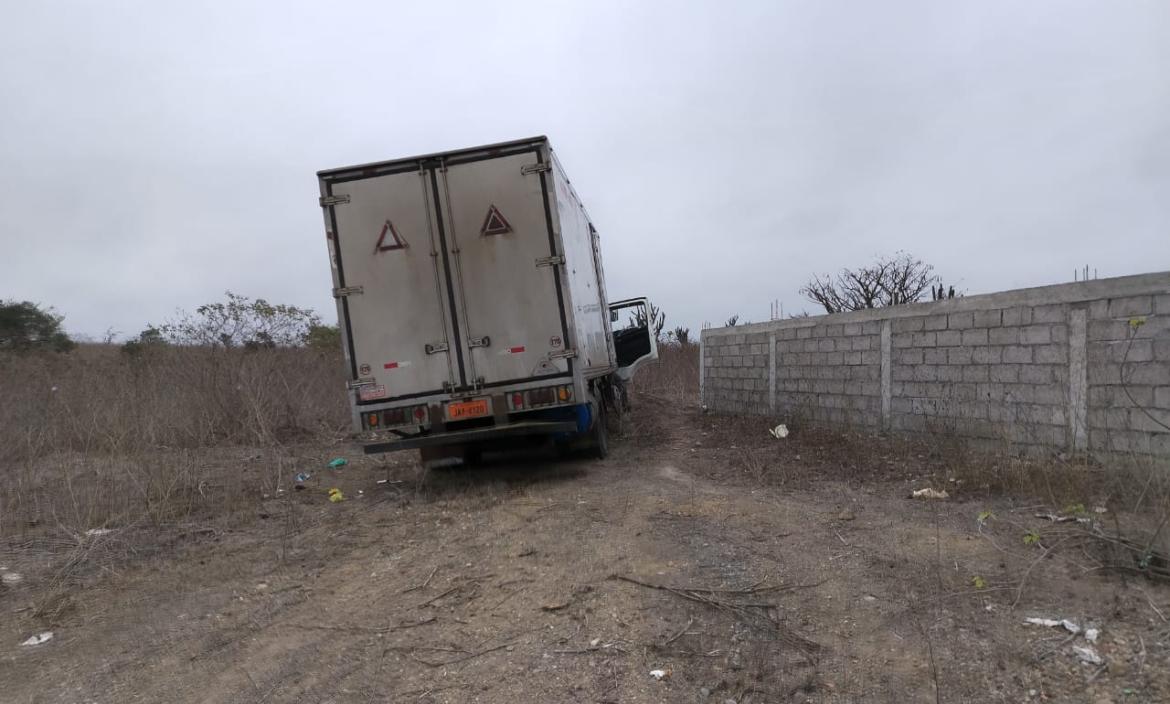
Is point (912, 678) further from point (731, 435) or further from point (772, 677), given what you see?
point (731, 435)

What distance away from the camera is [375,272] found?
7.08 meters

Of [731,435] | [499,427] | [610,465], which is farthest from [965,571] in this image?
[731,435]

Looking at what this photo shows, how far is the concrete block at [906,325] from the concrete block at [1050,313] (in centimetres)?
152

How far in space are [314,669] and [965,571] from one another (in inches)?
138

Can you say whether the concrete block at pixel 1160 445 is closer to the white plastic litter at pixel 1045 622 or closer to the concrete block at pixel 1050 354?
the concrete block at pixel 1050 354

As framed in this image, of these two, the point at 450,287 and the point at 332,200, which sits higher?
the point at 332,200

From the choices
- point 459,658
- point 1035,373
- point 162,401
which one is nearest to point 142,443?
point 162,401

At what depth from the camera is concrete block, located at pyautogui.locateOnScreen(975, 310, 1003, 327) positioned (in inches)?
277

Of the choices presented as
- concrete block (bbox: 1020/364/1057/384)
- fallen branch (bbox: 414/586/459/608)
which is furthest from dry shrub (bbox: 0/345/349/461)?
concrete block (bbox: 1020/364/1057/384)

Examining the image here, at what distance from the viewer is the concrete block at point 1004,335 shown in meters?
6.81

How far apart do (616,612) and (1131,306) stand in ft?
16.4

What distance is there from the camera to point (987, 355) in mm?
7141

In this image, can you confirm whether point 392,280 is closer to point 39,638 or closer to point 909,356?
point 39,638

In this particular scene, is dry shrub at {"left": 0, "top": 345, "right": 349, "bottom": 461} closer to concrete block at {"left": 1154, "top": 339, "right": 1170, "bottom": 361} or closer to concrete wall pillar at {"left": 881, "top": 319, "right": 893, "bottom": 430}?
concrete wall pillar at {"left": 881, "top": 319, "right": 893, "bottom": 430}
